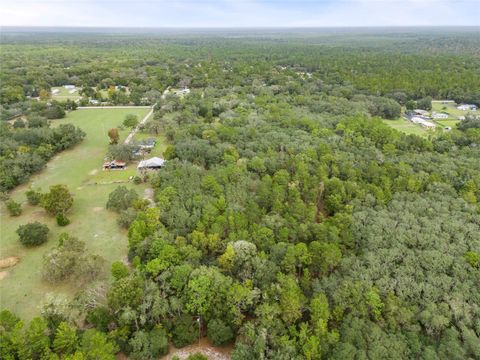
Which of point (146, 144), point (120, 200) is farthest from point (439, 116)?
point (120, 200)

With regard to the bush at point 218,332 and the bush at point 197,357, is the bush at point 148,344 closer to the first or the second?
the bush at point 197,357

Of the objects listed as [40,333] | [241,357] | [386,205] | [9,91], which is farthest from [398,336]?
[9,91]

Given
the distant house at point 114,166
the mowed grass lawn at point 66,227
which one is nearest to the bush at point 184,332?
the mowed grass lawn at point 66,227

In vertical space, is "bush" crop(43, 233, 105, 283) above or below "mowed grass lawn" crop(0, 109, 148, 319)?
above

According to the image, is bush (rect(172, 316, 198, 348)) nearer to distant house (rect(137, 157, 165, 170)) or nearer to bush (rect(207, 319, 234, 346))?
bush (rect(207, 319, 234, 346))

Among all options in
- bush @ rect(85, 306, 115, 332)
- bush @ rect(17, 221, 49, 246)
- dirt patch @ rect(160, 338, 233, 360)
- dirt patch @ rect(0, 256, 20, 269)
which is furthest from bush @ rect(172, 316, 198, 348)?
bush @ rect(17, 221, 49, 246)

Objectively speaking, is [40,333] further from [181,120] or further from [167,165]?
[181,120]

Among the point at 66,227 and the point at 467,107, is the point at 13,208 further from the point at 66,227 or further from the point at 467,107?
the point at 467,107

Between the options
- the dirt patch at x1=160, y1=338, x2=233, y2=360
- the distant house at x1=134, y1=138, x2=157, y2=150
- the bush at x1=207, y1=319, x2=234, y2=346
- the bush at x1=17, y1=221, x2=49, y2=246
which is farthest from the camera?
the distant house at x1=134, y1=138, x2=157, y2=150
